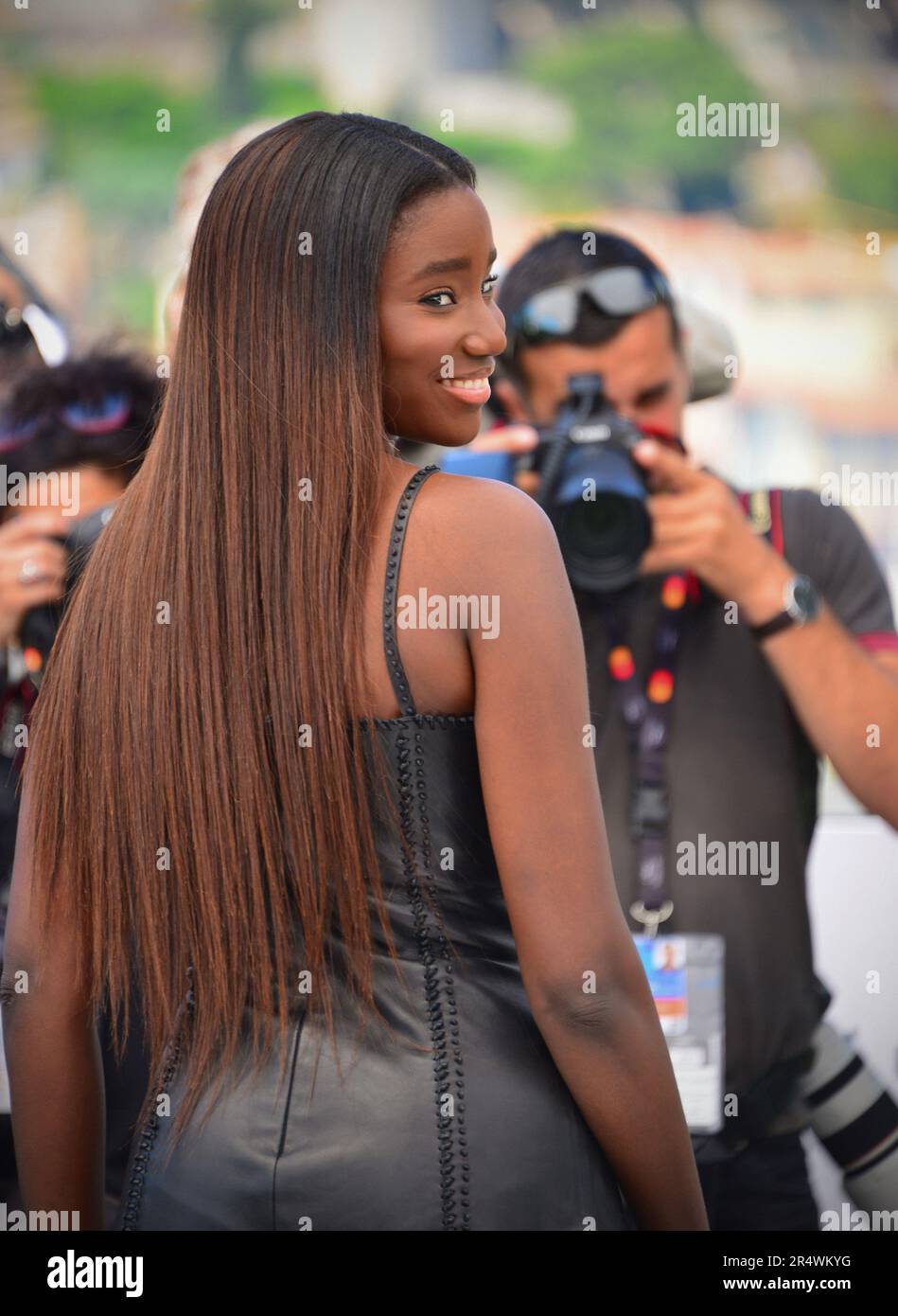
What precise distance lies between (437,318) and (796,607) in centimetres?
90

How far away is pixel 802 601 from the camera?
1775mm

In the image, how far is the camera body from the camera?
169 centimetres

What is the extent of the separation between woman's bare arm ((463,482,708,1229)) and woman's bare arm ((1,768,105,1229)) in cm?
34

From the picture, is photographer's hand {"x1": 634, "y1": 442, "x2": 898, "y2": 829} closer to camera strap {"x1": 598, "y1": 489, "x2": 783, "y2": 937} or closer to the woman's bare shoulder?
camera strap {"x1": 598, "y1": 489, "x2": 783, "y2": 937}

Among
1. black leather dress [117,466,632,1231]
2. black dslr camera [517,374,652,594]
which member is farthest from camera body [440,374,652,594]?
black leather dress [117,466,632,1231]

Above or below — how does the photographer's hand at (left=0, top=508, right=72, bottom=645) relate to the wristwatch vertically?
above

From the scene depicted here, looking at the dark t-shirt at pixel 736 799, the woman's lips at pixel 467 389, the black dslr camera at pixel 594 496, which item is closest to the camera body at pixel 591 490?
the black dslr camera at pixel 594 496

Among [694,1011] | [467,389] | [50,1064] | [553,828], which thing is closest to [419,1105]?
[553,828]

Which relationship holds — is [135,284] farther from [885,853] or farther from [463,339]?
[463,339]

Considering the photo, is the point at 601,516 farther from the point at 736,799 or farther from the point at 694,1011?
the point at 694,1011

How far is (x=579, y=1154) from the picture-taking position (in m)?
0.97

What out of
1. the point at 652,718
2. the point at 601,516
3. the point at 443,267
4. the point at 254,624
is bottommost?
the point at 254,624

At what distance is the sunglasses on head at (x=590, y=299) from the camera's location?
1.88 m
